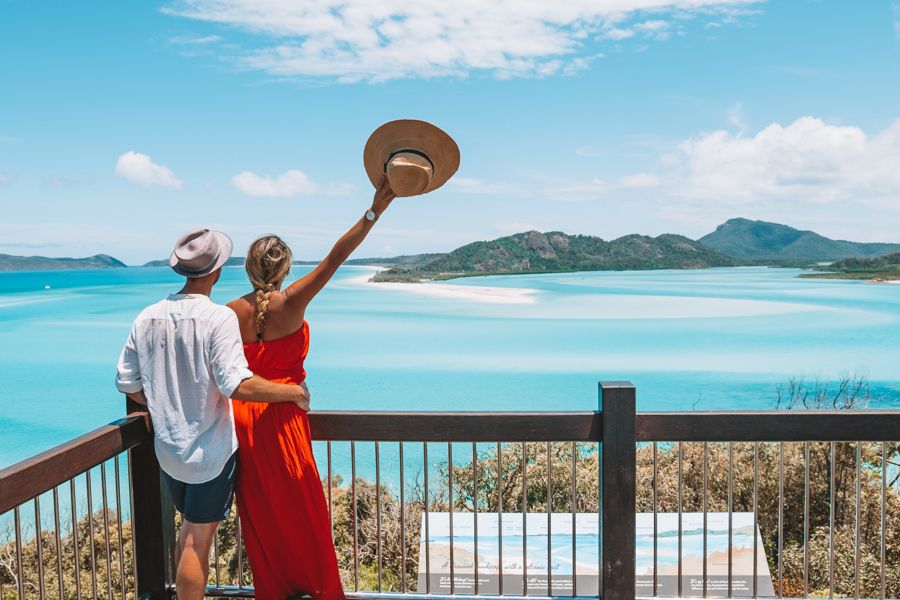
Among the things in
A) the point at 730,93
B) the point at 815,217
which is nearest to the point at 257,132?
the point at 730,93

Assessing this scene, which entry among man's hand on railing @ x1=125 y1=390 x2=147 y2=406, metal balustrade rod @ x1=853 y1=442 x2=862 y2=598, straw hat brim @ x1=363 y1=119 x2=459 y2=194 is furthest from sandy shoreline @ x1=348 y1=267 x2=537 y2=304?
man's hand on railing @ x1=125 y1=390 x2=147 y2=406

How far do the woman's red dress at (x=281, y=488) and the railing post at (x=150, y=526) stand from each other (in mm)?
356

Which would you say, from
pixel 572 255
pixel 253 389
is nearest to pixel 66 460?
pixel 253 389

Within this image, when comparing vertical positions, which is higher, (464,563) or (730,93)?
(730,93)

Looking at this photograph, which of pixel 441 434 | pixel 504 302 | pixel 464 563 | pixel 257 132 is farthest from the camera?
pixel 504 302

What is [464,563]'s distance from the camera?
17.5 ft

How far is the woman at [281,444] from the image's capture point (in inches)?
88.4

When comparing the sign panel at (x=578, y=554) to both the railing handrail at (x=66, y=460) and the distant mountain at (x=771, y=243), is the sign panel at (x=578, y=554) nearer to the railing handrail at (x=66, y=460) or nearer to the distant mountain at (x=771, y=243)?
the railing handrail at (x=66, y=460)

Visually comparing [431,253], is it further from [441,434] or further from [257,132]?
[441,434]

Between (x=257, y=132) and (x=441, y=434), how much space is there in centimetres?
5444

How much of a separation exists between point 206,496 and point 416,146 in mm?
1311

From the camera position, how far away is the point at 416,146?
2.39 meters

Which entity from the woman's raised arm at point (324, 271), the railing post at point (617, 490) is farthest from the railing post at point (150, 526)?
the railing post at point (617, 490)

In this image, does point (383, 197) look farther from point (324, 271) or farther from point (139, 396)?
point (139, 396)
